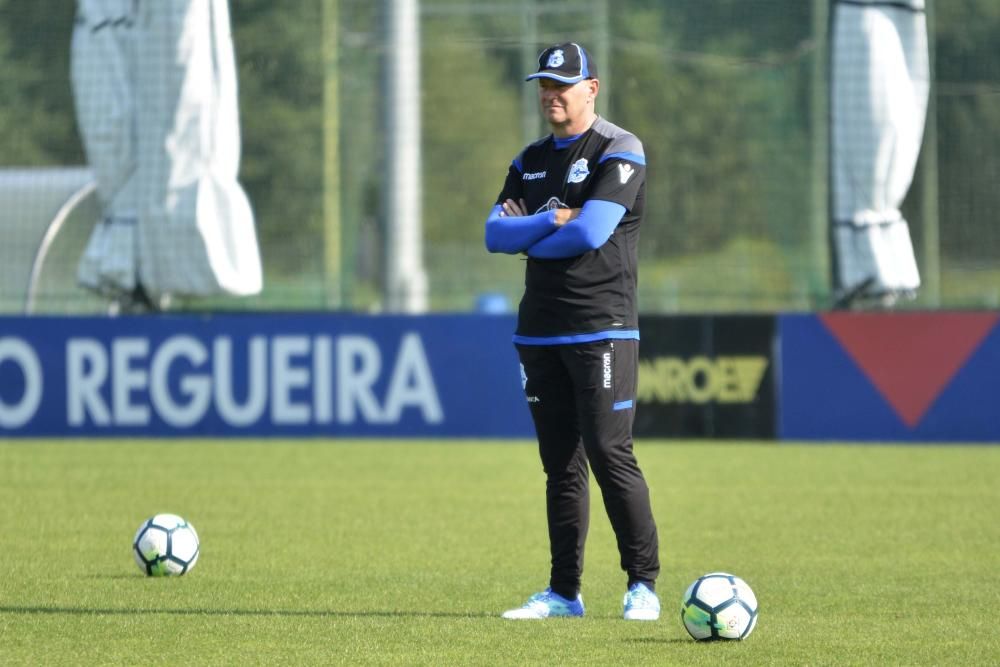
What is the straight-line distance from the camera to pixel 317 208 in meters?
18.3

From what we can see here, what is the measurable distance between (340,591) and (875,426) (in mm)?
8178

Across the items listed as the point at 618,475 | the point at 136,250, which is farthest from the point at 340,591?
the point at 136,250

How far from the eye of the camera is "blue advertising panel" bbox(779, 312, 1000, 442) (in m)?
14.9

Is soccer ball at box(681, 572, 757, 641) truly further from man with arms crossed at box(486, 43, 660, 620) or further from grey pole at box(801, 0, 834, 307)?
grey pole at box(801, 0, 834, 307)

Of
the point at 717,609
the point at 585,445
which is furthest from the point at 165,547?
the point at 717,609

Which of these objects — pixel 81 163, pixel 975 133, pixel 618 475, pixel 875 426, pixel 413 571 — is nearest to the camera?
pixel 618 475

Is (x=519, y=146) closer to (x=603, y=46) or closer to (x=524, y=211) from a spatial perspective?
(x=603, y=46)

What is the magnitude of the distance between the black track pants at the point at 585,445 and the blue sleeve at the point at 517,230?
421 millimetres

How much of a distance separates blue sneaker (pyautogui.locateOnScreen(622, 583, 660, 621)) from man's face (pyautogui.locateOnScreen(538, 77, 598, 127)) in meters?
1.81

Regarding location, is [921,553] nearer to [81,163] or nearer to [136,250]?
[136,250]

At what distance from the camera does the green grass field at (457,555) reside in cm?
649

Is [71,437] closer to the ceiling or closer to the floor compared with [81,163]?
closer to the floor

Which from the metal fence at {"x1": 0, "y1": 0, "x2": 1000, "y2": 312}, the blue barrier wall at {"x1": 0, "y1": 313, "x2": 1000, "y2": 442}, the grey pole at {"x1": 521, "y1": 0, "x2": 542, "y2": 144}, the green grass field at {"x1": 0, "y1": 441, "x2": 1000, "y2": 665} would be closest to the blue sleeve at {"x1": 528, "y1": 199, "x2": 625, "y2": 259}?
the green grass field at {"x1": 0, "y1": 441, "x2": 1000, "y2": 665}

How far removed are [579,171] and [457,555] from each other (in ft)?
9.01
